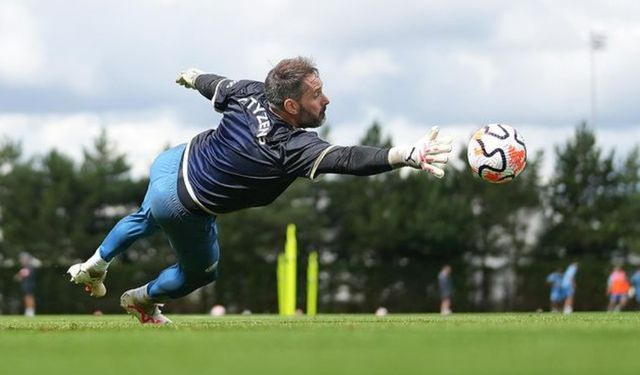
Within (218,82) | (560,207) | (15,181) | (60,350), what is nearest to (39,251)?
(15,181)

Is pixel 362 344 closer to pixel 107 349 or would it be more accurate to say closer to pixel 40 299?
pixel 107 349

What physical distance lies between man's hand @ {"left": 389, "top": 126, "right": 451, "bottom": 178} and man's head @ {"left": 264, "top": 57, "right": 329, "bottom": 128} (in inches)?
52.4

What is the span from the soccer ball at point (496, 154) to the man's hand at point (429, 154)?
1.03 meters

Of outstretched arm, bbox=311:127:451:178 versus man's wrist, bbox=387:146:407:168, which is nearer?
outstretched arm, bbox=311:127:451:178

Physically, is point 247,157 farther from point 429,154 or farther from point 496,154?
point 496,154

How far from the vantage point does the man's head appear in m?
9.95

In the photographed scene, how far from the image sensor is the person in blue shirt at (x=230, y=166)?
9.53 m

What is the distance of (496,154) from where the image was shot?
9.83m

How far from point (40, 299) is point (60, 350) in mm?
43542

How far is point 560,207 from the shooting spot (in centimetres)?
6581

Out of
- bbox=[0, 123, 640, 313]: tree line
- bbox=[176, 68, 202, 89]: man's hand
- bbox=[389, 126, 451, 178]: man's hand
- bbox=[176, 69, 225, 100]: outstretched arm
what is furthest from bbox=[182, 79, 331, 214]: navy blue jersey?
bbox=[0, 123, 640, 313]: tree line

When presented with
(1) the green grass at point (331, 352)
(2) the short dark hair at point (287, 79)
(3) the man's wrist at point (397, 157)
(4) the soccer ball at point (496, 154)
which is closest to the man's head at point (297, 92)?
(2) the short dark hair at point (287, 79)

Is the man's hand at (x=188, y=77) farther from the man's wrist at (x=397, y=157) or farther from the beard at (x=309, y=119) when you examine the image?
the man's wrist at (x=397, y=157)

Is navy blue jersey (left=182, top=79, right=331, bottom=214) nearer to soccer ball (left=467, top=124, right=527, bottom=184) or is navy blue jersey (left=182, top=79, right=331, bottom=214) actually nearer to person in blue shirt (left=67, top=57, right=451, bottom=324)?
person in blue shirt (left=67, top=57, right=451, bottom=324)
